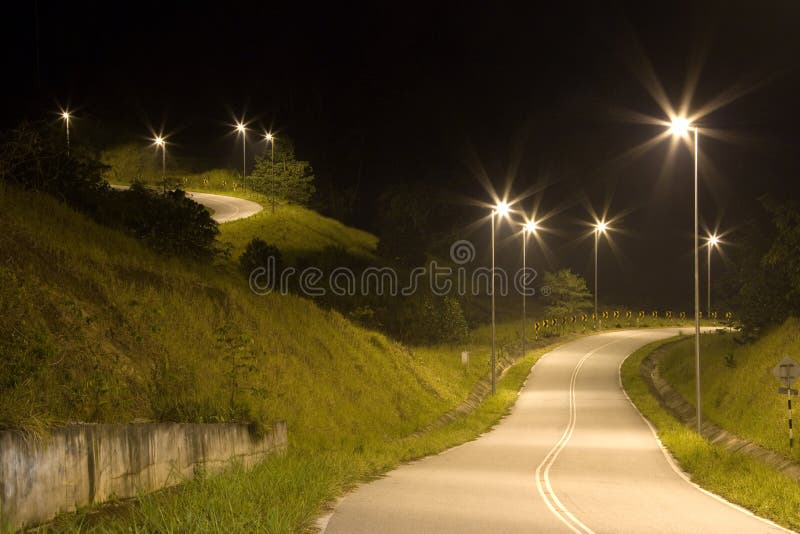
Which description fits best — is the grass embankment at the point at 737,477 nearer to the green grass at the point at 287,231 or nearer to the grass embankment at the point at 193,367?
the grass embankment at the point at 193,367

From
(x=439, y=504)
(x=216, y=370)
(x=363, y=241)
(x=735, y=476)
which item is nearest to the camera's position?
(x=439, y=504)

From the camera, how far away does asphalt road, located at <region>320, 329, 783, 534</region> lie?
10.8 m

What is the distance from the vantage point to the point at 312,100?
10469cm

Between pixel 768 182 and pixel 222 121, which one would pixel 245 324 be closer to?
pixel 768 182

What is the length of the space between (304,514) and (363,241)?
5929cm

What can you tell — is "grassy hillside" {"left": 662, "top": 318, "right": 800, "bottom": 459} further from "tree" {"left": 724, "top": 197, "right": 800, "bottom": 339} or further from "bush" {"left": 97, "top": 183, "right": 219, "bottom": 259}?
"bush" {"left": 97, "top": 183, "right": 219, "bottom": 259}

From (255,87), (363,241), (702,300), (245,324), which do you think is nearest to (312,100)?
(255,87)

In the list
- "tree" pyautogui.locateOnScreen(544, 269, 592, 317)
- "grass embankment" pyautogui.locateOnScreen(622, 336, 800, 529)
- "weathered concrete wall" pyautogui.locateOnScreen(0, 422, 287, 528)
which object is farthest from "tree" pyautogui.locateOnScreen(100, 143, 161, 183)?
"weathered concrete wall" pyautogui.locateOnScreen(0, 422, 287, 528)

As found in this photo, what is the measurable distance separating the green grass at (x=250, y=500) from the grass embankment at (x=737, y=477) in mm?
6856

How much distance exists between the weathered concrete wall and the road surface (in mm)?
42232

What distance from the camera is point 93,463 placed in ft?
28.6

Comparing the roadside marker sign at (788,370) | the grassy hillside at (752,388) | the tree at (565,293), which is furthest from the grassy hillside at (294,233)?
the roadside marker sign at (788,370)

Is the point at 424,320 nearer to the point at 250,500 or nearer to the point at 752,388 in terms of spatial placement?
the point at 752,388

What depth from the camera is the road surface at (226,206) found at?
181 ft
